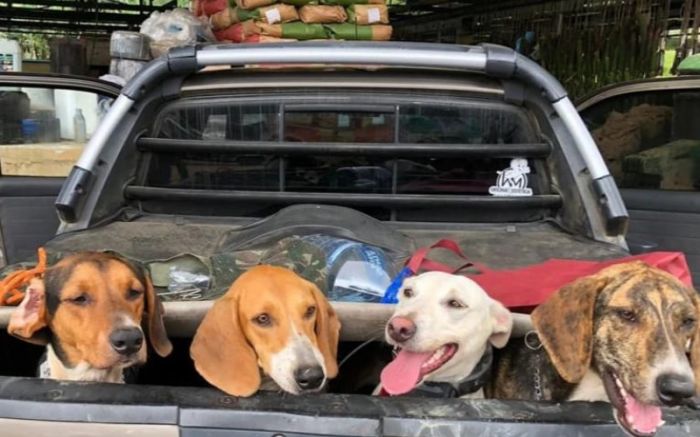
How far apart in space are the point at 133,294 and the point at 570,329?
1364 mm

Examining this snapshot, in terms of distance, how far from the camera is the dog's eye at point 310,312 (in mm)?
2338

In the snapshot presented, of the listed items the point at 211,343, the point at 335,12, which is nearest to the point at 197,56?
the point at 211,343

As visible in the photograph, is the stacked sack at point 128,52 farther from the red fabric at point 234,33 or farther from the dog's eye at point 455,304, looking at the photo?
the dog's eye at point 455,304

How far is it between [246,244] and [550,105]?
1482 mm

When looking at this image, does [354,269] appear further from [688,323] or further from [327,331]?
[688,323]

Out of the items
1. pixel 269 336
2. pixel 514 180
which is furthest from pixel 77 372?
pixel 514 180

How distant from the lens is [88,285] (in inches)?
90.6

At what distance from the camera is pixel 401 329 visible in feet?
7.52

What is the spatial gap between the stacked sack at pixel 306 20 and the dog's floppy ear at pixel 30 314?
12.3 ft

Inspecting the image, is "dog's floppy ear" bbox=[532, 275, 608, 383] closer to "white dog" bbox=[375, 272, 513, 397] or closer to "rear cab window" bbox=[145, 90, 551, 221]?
"white dog" bbox=[375, 272, 513, 397]

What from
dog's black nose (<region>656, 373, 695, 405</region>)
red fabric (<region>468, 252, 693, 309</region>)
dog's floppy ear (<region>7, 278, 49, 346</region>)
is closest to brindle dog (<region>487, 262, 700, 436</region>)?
dog's black nose (<region>656, 373, 695, 405</region>)

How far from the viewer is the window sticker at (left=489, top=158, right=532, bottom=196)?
344cm

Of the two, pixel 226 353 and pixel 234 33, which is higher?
pixel 234 33

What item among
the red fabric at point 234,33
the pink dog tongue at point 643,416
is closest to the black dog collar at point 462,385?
the pink dog tongue at point 643,416
